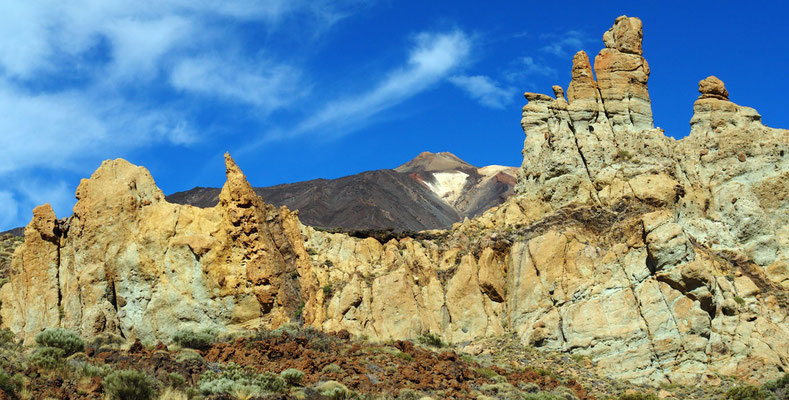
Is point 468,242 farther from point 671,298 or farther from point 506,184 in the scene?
point 506,184

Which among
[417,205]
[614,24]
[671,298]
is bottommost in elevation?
[671,298]

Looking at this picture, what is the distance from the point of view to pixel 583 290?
42.9 meters

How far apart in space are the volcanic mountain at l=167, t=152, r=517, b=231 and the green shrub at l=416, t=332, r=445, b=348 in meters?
70.2

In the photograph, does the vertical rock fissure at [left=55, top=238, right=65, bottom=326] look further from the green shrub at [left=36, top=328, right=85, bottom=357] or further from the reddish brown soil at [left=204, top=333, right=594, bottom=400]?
the reddish brown soil at [left=204, top=333, right=594, bottom=400]

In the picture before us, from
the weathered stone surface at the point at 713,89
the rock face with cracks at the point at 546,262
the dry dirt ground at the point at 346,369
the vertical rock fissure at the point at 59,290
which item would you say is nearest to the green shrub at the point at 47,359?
the dry dirt ground at the point at 346,369

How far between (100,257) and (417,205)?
11417 cm

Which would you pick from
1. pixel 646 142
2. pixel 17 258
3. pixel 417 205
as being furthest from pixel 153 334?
pixel 417 205

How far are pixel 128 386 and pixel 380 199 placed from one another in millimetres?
123746

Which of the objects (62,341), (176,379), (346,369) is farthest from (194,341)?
(176,379)

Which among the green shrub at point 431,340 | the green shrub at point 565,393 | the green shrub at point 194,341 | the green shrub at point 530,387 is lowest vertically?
the green shrub at point 565,393

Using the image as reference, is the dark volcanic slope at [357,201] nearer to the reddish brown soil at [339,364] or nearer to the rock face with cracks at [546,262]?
the rock face with cracks at [546,262]

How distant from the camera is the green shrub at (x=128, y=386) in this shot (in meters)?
22.0

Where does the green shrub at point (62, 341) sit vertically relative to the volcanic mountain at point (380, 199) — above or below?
below

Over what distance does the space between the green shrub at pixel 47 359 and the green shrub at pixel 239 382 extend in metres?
4.51
